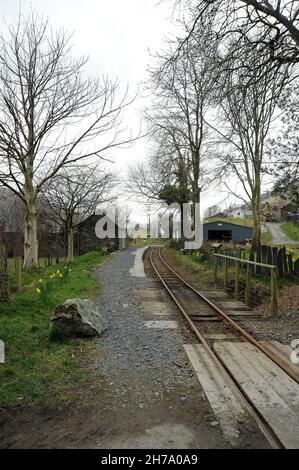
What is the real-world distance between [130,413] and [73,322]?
8.14 ft

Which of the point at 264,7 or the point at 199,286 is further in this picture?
the point at 199,286

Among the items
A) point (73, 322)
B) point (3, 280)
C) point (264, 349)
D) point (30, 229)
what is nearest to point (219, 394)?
point (264, 349)

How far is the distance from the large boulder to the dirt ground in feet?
1.47

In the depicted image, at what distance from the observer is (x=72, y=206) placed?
1061 inches

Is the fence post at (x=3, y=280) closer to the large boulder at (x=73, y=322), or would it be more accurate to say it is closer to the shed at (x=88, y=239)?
the large boulder at (x=73, y=322)

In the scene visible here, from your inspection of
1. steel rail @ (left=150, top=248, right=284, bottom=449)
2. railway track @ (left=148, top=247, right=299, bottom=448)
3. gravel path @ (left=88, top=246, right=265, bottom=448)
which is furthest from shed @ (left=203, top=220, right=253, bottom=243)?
steel rail @ (left=150, top=248, right=284, bottom=449)

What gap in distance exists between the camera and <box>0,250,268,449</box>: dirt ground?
310 cm

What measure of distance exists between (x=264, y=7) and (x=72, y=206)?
21.8m

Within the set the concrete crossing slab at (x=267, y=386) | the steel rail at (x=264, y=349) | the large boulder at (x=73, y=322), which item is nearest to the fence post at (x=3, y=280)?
the large boulder at (x=73, y=322)

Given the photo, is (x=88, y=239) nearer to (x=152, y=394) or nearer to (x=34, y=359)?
(x=34, y=359)

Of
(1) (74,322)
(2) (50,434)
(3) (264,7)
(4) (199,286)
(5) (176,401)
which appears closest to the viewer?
(2) (50,434)

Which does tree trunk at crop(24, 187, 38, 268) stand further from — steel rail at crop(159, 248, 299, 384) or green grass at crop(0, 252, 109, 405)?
steel rail at crop(159, 248, 299, 384)
